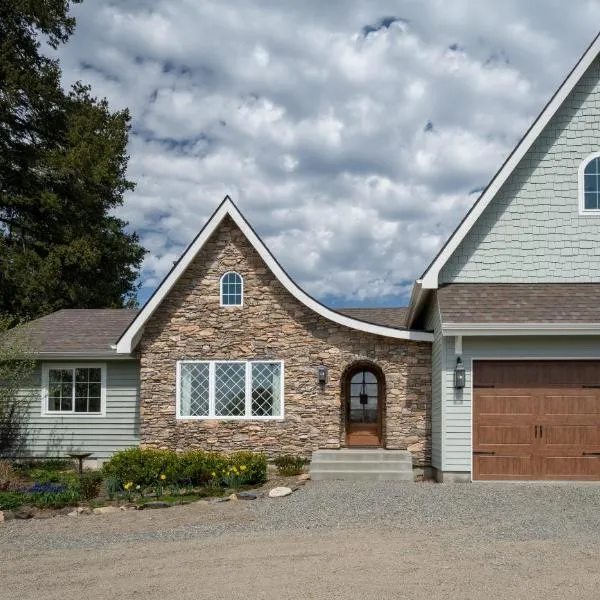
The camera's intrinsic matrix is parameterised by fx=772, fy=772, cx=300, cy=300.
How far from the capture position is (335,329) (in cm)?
1567

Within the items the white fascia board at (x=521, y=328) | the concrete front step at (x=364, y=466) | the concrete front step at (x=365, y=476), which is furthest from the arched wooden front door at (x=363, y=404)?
the white fascia board at (x=521, y=328)

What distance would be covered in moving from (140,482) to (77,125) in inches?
716

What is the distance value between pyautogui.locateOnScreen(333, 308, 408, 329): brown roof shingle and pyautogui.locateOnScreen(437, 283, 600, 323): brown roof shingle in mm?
4396

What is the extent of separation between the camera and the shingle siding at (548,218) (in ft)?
46.2

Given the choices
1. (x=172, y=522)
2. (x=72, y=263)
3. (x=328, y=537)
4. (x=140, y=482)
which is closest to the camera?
(x=328, y=537)

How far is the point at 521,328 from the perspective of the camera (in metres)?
12.8

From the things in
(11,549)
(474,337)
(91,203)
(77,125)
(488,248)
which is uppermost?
(77,125)

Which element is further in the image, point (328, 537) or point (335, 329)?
point (335, 329)

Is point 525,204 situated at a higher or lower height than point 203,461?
higher

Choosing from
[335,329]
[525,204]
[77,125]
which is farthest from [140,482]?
[77,125]

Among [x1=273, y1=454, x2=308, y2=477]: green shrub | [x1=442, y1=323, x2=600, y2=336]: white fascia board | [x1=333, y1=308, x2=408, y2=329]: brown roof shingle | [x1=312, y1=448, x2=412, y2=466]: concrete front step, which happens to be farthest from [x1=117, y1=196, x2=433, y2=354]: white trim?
[x1=333, y1=308, x2=408, y2=329]: brown roof shingle

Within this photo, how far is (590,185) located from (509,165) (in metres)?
1.65

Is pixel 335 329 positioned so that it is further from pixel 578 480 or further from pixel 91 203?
pixel 91 203

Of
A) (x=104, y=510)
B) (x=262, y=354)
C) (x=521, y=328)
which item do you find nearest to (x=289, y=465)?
(x=262, y=354)
